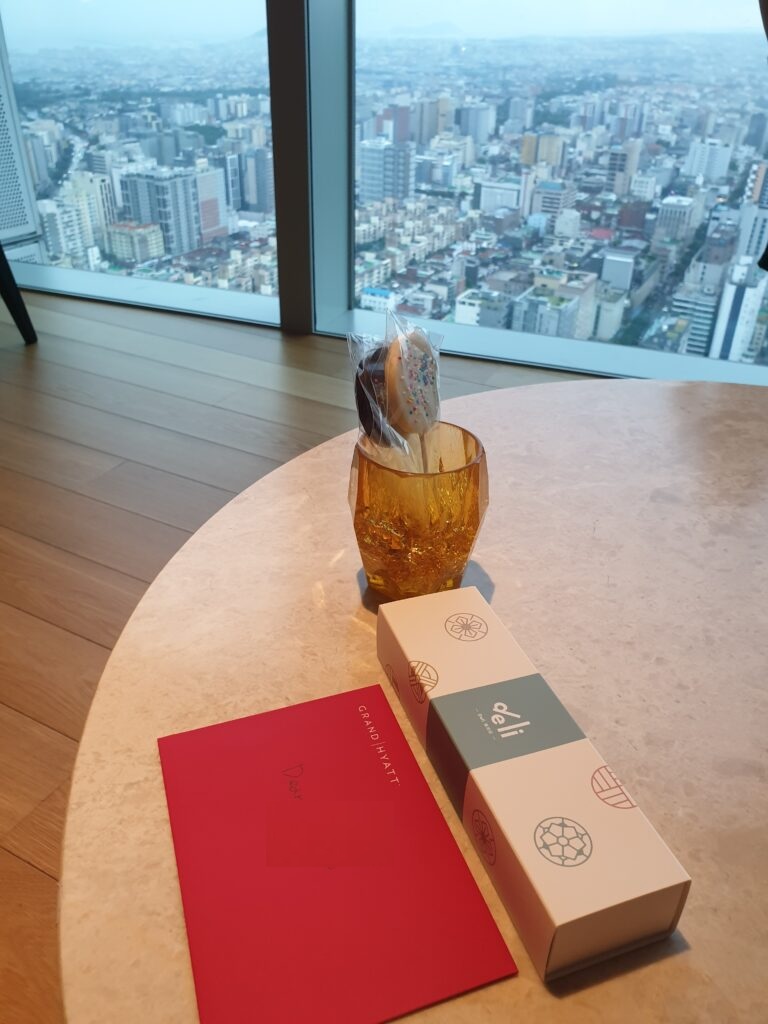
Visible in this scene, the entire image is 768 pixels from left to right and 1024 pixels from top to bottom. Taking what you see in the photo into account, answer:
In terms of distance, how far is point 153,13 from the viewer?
2.66 m

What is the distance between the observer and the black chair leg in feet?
8.11

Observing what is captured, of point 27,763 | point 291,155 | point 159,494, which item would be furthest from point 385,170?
point 27,763

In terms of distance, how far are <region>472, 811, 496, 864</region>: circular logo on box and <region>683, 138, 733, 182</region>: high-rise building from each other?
86.7 inches

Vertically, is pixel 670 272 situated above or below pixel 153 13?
below

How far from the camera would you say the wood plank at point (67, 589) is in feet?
4.86

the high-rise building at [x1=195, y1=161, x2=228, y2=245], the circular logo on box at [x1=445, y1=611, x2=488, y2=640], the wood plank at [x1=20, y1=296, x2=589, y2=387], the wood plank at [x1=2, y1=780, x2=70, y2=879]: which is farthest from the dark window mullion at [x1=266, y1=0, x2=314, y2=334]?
the circular logo on box at [x1=445, y1=611, x2=488, y2=640]

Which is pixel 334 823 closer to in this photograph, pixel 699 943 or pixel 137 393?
pixel 699 943

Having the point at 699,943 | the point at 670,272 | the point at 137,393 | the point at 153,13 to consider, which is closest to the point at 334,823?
the point at 699,943

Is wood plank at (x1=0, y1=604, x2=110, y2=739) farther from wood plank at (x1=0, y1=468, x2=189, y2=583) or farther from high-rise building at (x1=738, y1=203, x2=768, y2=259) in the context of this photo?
high-rise building at (x1=738, y1=203, x2=768, y2=259)

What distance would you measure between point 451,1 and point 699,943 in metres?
2.48

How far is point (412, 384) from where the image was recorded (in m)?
0.63

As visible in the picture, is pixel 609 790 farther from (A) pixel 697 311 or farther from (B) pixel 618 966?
(A) pixel 697 311

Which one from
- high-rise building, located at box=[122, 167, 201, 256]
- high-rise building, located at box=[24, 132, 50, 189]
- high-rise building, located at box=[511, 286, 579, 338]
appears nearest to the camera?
high-rise building, located at box=[511, 286, 579, 338]

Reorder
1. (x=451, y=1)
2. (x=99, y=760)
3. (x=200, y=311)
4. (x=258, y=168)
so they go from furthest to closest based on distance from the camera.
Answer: (x=200, y=311) → (x=258, y=168) → (x=451, y=1) → (x=99, y=760)
